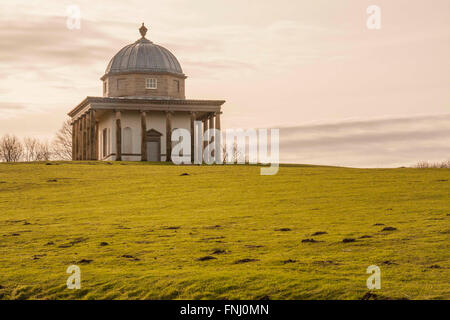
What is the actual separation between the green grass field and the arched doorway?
117 feet

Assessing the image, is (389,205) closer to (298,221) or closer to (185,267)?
(298,221)

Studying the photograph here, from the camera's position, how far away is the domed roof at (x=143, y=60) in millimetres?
88812

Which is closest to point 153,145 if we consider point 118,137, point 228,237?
point 118,137

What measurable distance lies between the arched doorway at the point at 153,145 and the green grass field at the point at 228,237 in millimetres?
35606

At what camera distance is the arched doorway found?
8650cm

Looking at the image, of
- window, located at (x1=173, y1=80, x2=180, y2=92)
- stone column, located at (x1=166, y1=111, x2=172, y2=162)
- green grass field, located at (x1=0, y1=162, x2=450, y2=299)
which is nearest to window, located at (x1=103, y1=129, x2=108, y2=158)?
stone column, located at (x1=166, y1=111, x2=172, y2=162)

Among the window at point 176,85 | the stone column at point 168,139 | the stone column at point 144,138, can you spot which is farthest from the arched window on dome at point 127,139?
the window at point 176,85

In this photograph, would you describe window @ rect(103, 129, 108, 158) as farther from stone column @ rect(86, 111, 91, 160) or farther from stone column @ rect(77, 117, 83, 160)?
stone column @ rect(86, 111, 91, 160)

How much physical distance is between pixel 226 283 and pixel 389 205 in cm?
1607

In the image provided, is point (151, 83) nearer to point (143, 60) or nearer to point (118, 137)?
point (143, 60)
